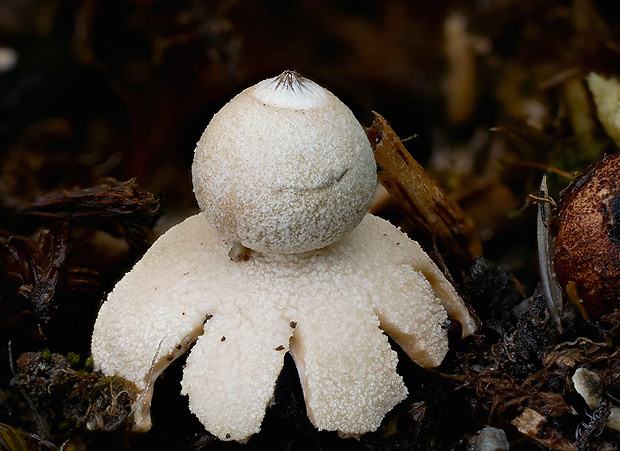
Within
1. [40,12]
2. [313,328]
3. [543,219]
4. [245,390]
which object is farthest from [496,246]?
[40,12]

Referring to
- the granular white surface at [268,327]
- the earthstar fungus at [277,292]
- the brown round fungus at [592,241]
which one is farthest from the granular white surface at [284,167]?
the brown round fungus at [592,241]

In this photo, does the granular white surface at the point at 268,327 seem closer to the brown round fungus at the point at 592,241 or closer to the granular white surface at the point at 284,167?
the granular white surface at the point at 284,167

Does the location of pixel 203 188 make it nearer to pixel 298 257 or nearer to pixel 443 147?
pixel 298 257

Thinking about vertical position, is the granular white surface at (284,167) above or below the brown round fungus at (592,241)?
above

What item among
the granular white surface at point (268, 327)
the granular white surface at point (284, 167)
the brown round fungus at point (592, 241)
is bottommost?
the granular white surface at point (268, 327)

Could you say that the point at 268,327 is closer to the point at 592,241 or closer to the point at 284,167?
the point at 284,167

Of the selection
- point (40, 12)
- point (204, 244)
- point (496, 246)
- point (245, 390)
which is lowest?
point (496, 246)

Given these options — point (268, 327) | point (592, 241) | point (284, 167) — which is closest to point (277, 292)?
point (268, 327)
